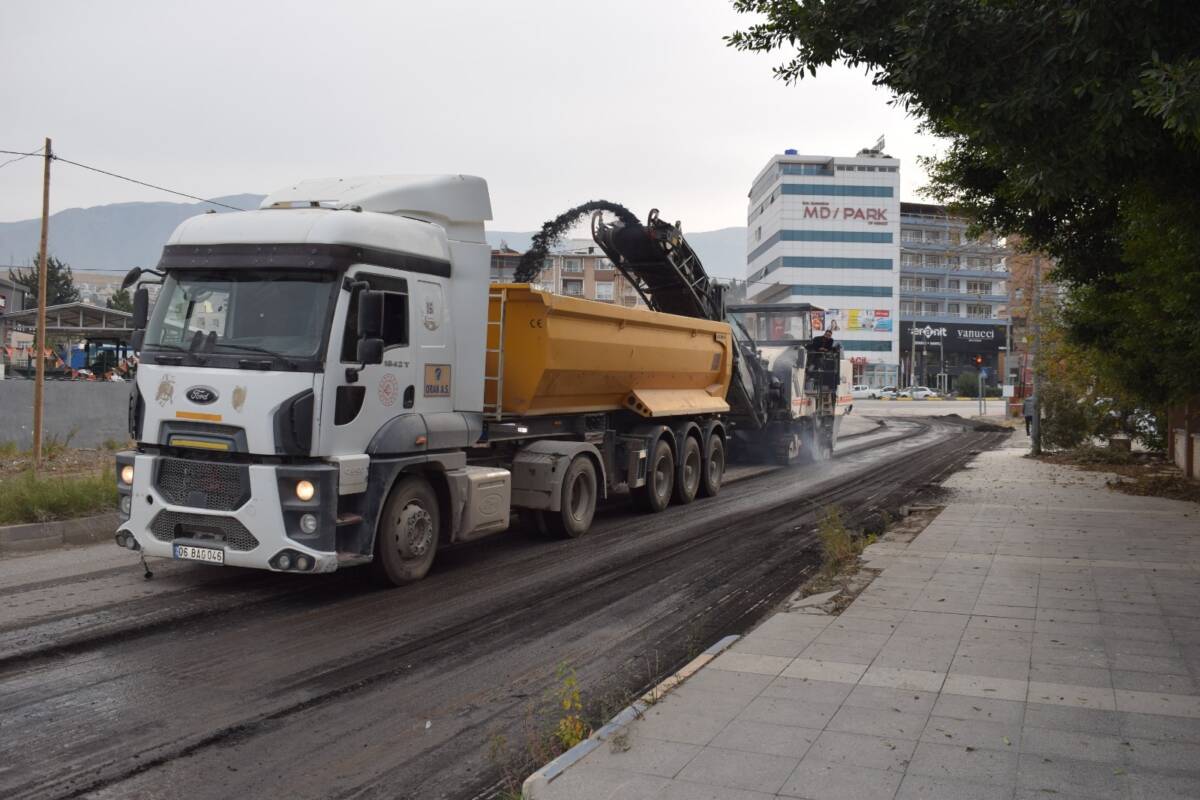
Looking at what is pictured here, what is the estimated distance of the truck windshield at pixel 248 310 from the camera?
784 centimetres

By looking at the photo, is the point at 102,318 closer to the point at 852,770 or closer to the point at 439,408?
the point at 439,408

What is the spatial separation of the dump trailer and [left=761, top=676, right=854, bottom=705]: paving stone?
374 centimetres

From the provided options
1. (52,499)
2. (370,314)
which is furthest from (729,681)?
(52,499)

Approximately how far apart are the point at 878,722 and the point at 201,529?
545 cm

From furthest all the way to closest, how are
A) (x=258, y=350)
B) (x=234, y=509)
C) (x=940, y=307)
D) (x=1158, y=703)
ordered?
(x=940, y=307) → (x=258, y=350) → (x=234, y=509) → (x=1158, y=703)

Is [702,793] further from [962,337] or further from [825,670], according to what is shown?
[962,337]

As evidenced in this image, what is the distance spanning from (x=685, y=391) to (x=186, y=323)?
8.69m

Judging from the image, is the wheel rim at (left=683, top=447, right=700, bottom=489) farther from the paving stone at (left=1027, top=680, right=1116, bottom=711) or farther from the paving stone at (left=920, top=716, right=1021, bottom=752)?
the paving stone at (left=920, top=716, right=1021, bottom=752)

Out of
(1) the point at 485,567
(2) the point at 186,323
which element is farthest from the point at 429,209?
(1) the point at 485,567

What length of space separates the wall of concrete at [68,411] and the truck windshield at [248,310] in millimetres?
11983

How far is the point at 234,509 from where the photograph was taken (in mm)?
7684

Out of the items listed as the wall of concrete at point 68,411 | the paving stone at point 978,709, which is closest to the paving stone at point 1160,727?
the paving stone at point 978,709

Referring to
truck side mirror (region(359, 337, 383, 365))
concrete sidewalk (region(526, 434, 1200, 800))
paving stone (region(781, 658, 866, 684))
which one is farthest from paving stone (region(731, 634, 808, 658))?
truck side mirror (region(359, 337, 383, 365))

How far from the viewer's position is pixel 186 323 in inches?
319
